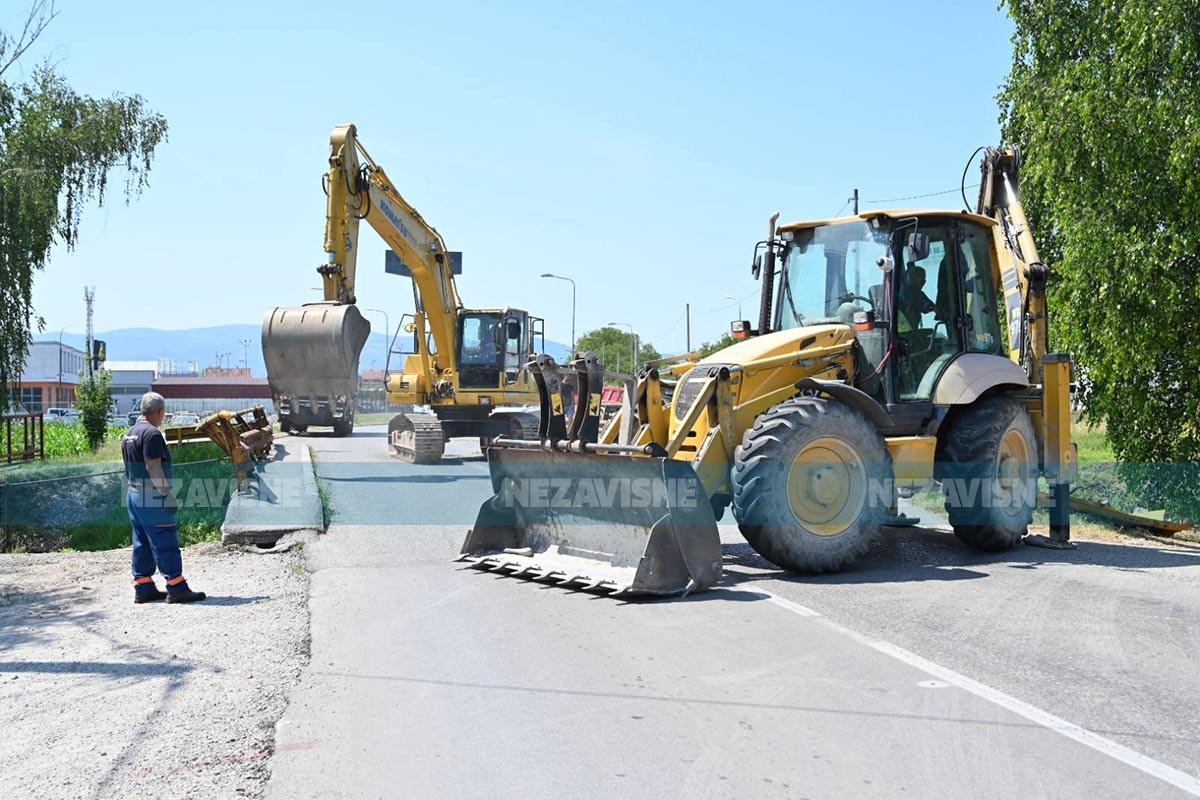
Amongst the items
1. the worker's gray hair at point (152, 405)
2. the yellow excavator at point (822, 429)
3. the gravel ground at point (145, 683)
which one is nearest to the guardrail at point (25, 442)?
the gravel ground at point (145, 683)

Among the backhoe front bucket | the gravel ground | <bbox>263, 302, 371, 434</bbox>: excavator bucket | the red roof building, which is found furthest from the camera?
the red roof building

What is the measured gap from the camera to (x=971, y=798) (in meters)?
4.33

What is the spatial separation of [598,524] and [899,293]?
12.0 feet

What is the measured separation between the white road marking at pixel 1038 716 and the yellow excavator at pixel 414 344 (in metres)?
13.7

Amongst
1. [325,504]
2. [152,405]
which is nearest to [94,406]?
[325,504]

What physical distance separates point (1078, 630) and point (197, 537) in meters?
13.6

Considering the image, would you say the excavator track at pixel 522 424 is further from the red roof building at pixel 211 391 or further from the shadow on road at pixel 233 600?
the red roof building at pixel 211 391

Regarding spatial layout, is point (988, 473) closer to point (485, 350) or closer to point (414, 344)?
point (485, 350)

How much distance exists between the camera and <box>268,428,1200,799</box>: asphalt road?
4.65 meters

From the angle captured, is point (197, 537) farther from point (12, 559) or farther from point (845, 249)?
point (845, 249)

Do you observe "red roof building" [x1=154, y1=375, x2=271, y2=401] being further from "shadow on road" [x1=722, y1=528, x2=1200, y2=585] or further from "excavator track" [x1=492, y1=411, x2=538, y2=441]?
"shadow on road" [x1=722, y1=528, x2=1200, y2=585]

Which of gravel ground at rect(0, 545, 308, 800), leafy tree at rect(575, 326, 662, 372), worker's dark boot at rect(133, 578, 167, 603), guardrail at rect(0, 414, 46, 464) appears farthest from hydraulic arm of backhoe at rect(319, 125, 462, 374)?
leafy tree at rect(575, 326, 662, 372)

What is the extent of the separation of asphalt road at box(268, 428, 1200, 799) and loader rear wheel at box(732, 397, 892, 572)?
333 mm

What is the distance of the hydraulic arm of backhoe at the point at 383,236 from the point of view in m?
19.8
